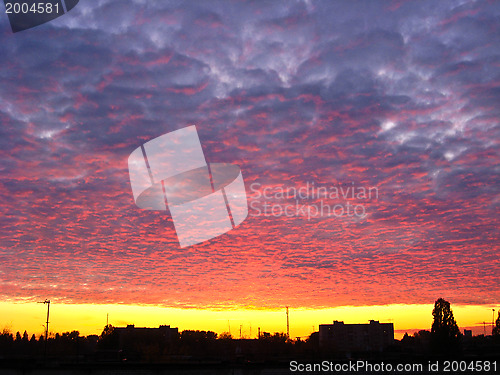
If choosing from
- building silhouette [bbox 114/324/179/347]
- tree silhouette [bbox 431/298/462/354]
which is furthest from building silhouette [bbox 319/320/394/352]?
tree silhouette [bbox 431/298/462/354]

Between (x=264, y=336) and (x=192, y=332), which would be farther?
(x=192, y=332)

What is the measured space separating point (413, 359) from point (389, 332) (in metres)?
141

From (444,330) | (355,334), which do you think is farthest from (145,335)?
(444,330)

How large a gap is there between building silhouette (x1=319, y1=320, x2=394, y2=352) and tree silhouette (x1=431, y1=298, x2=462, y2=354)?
77597 mm

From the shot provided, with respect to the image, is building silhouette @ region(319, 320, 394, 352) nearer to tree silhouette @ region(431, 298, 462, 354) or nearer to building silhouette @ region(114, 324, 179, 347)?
building silhouette @ region(114, 324, 179, 347)

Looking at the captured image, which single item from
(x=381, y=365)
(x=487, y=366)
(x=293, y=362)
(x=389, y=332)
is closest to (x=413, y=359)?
(x=381, y=365)

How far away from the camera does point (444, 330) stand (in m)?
96.9

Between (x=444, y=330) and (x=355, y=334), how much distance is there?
101 metres

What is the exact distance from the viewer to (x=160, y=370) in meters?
44.0

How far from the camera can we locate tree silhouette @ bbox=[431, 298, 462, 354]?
9388cm

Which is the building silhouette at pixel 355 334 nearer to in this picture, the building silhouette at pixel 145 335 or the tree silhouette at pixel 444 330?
the building silhouette at pixel 145 335

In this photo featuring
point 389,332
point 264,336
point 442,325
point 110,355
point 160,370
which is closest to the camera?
point 160,370

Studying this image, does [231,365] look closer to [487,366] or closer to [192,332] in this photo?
[487,366]

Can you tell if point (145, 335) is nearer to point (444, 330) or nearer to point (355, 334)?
point (355, 334)
